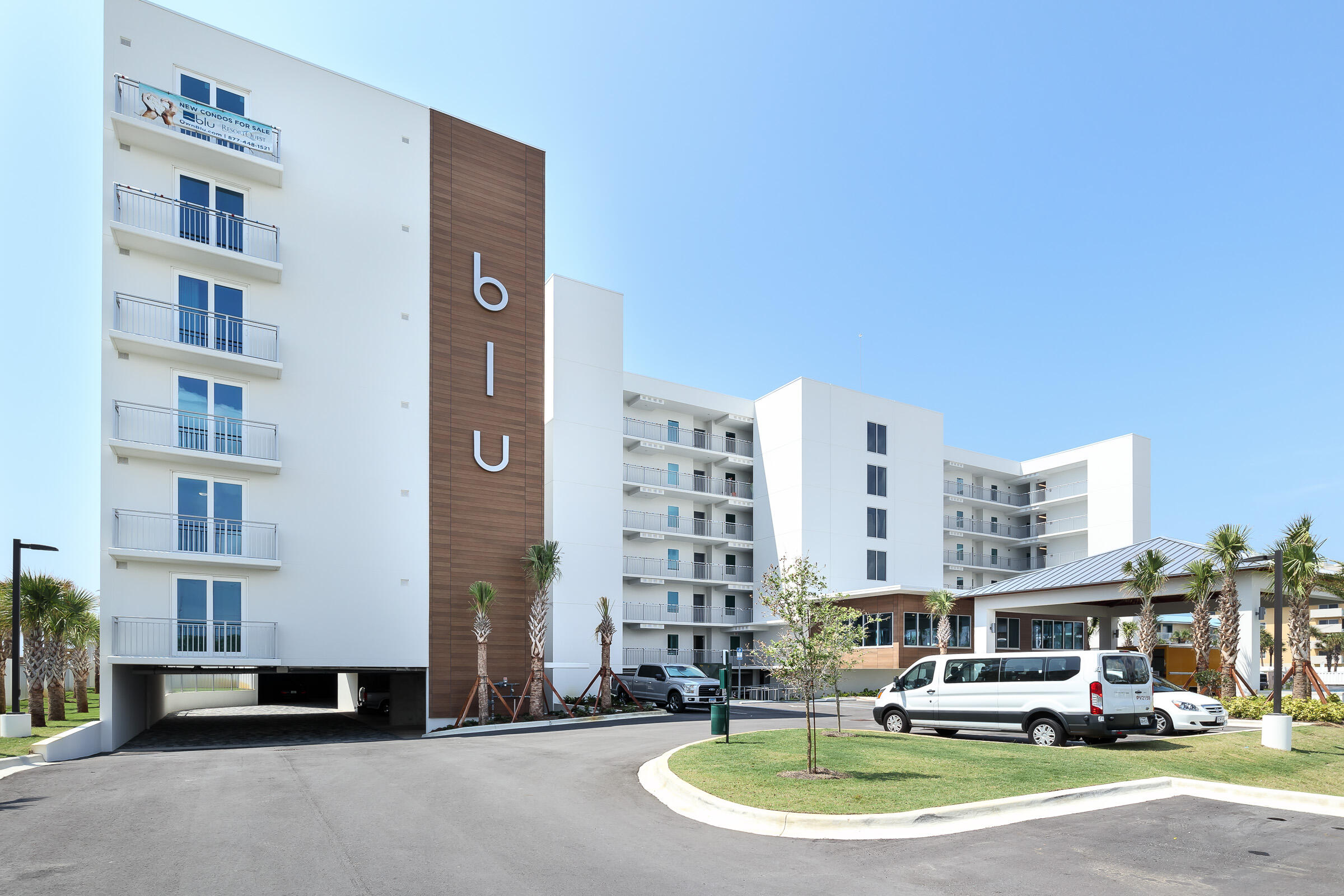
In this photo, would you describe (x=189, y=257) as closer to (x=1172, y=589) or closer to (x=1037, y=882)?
(x=1037, y=882)

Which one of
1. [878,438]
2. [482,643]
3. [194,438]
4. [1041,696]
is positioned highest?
[878,438]

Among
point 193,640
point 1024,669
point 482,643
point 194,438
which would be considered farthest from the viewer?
point 482,643

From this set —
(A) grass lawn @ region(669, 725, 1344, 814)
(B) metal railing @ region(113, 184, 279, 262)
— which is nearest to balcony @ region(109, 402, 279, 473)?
(B) metal railing @ region(113, 184, 279, 262)

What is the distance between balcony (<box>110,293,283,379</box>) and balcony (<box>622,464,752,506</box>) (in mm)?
22047

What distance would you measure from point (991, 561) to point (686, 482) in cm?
2552

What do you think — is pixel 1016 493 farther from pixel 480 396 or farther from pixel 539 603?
pixel 480 396

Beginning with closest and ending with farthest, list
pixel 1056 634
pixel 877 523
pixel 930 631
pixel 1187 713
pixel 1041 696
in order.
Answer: pixel 1041 696, pixel 1187 713, pixel 930 631, pixel 1056 634, pixel 877 523

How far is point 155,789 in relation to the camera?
13.2m

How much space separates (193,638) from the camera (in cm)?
2362

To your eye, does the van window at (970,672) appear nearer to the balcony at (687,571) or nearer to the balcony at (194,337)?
the balcony at (194,337)

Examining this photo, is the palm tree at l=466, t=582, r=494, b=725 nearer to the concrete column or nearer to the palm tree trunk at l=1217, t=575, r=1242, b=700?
the concrete column

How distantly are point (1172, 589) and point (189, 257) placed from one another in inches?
1312

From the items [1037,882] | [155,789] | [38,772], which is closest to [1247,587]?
[1037,882]

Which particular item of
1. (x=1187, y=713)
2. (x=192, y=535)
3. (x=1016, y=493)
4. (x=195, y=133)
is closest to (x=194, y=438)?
(x=192, y=535)
